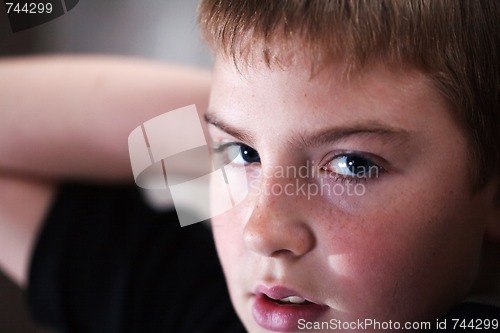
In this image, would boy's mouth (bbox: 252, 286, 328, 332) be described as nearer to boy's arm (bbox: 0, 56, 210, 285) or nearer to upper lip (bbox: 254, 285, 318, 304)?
upper lip (bbox: 254, 285, 318, 304)

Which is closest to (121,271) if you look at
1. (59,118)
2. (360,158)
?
(59,118)

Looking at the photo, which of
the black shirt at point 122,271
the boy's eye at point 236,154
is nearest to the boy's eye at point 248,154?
the boy's eye at point 236,154

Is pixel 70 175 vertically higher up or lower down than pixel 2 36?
lower down

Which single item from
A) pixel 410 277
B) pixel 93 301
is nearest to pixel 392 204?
pixel 410 277

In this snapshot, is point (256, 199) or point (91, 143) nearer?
point (256, 199)

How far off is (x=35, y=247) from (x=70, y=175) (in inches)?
2.3

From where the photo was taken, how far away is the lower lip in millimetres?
338

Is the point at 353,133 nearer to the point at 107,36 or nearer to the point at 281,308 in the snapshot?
the point at 281,308

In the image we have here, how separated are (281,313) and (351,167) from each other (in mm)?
82

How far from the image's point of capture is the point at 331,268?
0.32 m

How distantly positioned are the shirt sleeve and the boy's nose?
0.50ft

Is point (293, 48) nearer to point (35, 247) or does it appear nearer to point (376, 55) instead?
point (376, 55)

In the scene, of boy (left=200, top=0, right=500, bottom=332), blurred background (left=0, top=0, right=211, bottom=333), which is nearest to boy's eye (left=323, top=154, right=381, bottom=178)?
boy (left=200, top=0, right=500, bottom=332)

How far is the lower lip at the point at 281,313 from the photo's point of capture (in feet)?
1.11
